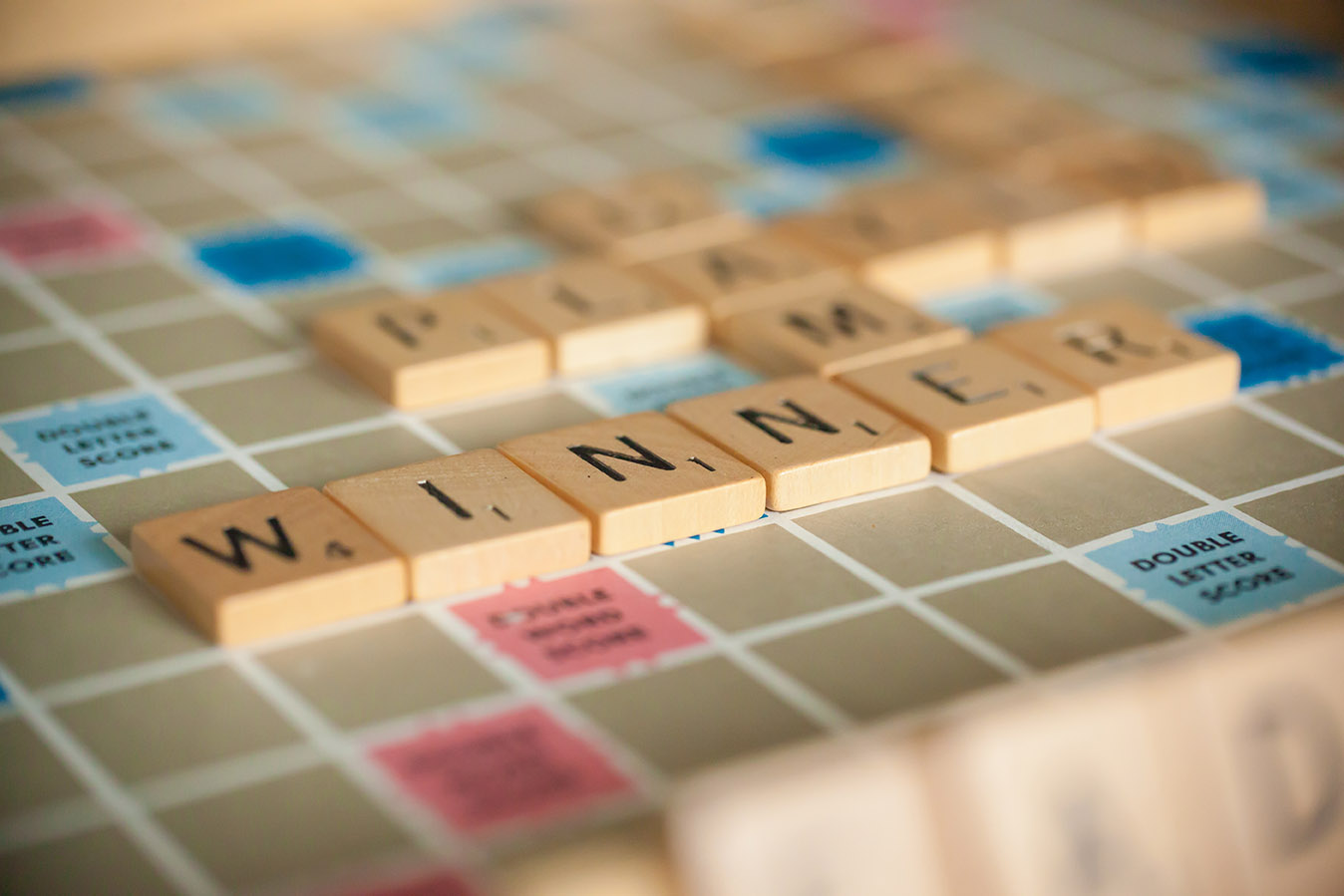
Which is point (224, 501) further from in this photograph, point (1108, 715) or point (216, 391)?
point (1108, 715)

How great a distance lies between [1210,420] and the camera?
1673 mm

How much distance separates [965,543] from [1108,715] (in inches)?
14.8

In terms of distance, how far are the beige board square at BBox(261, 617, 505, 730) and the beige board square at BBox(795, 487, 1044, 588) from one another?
1.21ft

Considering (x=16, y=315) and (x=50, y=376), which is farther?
(x=16, y=315)

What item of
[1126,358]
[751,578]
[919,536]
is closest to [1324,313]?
[1126,358]

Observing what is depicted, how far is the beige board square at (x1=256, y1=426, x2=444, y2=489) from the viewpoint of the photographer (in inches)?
61.1

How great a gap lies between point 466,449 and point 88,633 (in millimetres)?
426

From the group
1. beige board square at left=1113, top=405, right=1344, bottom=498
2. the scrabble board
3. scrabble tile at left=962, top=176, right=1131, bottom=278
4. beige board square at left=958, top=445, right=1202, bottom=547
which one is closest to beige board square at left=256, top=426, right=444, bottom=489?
the scrabble board

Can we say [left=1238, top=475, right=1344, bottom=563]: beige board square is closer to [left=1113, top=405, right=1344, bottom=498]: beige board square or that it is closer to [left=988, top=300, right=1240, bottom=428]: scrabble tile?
[left=1113, top=405, right=1344, bottom=498]: beige board square

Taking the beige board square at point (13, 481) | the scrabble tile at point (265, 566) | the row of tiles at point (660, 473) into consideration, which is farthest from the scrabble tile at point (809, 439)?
the beige board square at point (13, 481)

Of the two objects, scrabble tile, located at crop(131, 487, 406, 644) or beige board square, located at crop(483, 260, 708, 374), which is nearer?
scrabble tile, located at crop(131, 487, 406, 644)

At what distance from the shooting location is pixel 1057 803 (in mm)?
1058

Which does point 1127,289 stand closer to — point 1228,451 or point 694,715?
point 1228,451

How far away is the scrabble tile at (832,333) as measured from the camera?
5.62ft
